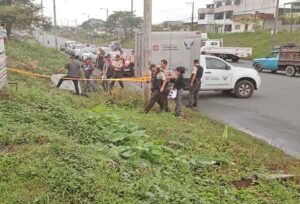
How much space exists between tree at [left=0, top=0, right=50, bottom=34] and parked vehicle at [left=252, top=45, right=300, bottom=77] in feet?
62.1

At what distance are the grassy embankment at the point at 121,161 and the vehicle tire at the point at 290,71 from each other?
1713 cm

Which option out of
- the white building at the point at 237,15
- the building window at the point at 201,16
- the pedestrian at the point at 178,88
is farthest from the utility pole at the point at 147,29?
the building window at the point at 201,16

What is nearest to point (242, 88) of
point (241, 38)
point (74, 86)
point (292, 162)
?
point (74, 86)

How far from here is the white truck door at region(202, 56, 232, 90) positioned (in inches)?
596

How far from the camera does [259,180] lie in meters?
6.08

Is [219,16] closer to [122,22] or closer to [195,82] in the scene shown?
[122,22]

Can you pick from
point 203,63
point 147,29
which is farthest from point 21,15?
point 147,29

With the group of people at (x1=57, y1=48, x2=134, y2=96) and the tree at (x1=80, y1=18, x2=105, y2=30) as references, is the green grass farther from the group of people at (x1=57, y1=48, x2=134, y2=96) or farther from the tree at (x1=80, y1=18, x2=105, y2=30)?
the tree at (x1=80, y1=18, x2=105, y2=30)

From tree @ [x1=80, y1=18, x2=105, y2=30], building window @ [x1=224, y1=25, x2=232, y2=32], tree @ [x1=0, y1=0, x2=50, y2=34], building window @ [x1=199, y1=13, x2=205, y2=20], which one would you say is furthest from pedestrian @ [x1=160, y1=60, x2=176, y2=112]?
tree @ [x1=80, y1=18, x2=105, y2=30]

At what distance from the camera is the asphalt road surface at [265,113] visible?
9570 mm

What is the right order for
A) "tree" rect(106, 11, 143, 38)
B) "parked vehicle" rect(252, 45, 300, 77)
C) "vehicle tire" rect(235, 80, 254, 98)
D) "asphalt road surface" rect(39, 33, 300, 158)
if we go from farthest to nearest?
"tree" rect(106, 11, 143, 38) → "parked vehicle" rect(252, 45, 300, 77) → "vehicle tire" rect(235, 80, 254, 98) → "asphalt road surface" rect(39, 33, 300, 158)

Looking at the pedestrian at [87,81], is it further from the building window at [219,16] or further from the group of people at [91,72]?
the building window at [219,16]

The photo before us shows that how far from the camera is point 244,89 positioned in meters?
15.6

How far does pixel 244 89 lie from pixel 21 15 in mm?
21752
